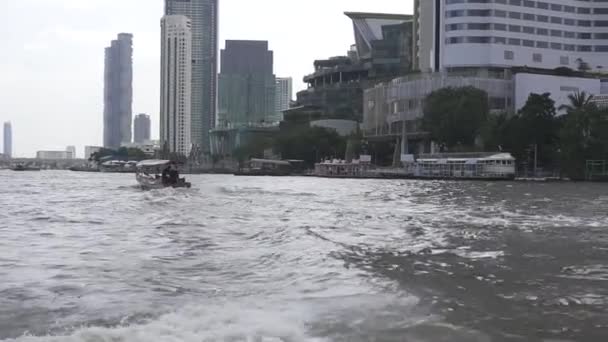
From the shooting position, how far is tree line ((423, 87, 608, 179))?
7788cm

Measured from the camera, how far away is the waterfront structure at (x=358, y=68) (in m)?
158

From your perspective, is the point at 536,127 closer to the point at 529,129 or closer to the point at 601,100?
the point at 529,129

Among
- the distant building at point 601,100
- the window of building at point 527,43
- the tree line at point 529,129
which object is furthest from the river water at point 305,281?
the window of building at point 527,43

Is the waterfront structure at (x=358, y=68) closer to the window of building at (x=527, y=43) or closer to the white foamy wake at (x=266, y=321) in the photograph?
the window of building at (x=527, y=43)

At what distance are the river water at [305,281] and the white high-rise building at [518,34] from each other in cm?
9337

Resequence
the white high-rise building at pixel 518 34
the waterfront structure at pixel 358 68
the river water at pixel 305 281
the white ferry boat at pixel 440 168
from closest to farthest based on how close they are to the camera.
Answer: the river water at pixel 305 281 < the white ferry boat at pixel 440 168 < the white high-rise building at pixel 518 34 < the waterfront structure at pixel 358 68

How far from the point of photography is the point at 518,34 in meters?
114

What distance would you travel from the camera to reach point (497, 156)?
284 ft

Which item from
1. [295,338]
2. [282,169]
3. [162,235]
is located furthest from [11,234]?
[282,169]

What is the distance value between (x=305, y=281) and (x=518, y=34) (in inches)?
4410

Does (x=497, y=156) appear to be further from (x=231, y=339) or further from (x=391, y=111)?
(x=231, y=339)

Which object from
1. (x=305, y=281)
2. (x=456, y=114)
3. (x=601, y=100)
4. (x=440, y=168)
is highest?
(x=601, y=100)

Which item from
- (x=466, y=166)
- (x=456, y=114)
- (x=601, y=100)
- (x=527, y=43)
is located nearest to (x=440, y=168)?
(x=466, y=166)

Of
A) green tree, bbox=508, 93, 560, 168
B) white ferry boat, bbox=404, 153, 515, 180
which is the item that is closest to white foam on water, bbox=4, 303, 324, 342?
white ferry boat, bbox=404, 153, 515, 180
